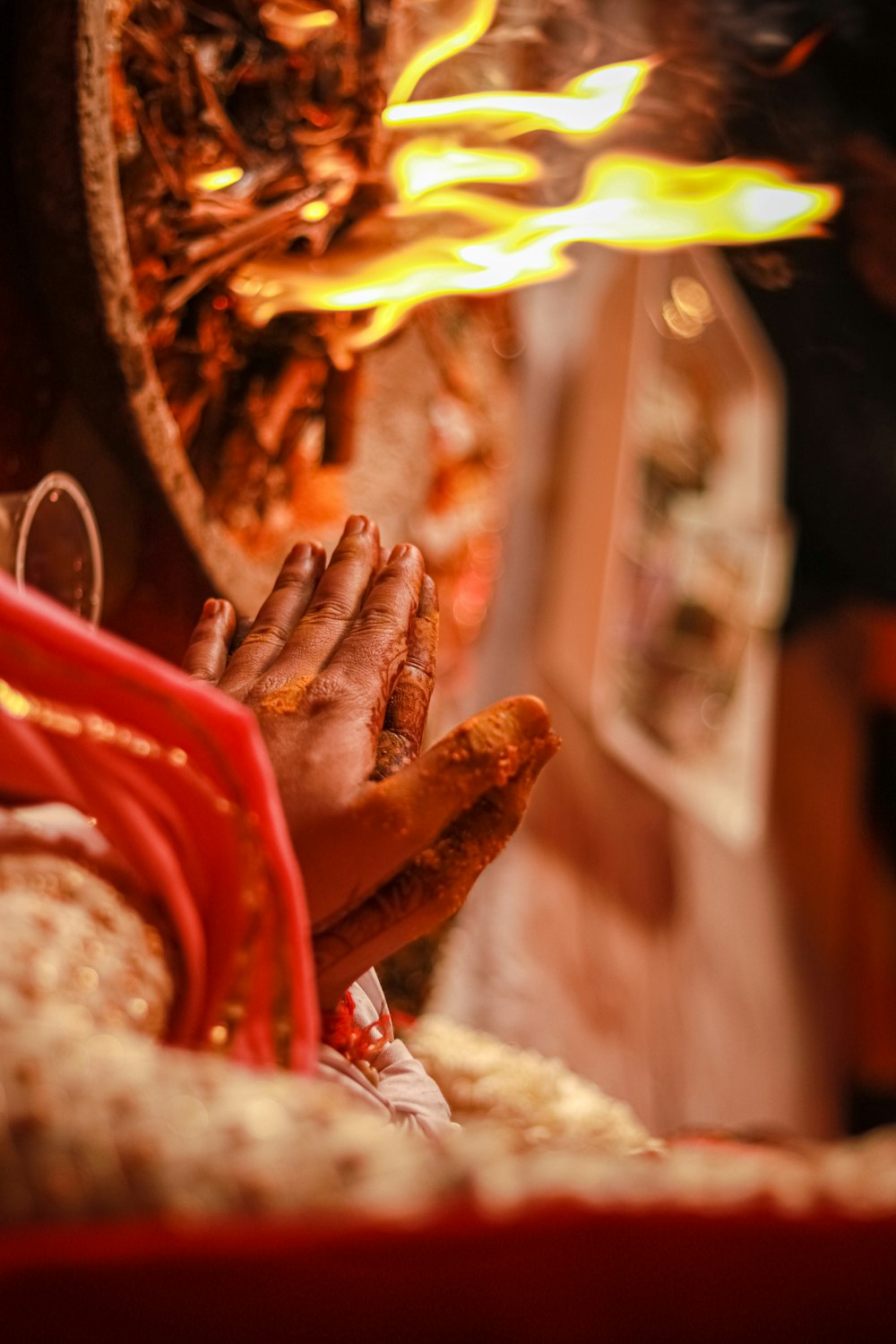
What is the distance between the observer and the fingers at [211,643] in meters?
0.71

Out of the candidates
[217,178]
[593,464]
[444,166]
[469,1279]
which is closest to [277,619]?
[469,1279]

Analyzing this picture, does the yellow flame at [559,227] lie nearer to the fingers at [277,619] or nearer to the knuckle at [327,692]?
the fingers at [277,619]

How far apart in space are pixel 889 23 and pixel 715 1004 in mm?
2164

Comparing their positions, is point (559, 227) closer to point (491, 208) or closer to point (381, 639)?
point (491, 208)

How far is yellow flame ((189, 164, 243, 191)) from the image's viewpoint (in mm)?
1059

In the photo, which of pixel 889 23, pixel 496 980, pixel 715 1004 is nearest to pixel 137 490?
pixel 496 980

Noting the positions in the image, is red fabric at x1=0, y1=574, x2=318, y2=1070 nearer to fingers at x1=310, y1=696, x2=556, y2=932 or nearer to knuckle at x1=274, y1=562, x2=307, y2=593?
fingers at x1=310, y1=696, x2=556, y2=932

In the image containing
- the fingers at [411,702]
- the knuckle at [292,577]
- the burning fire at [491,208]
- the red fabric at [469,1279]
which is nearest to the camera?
the red fabric at [469,1279]

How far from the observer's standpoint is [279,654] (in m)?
0.70

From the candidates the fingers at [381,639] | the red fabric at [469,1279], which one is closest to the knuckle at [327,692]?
the fingers at [381,639]

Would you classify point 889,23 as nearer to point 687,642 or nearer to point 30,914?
point 687,642

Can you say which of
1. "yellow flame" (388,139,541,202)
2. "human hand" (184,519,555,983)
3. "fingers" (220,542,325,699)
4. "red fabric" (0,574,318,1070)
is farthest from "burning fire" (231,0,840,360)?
"red fabric" (0,574,318,1070)

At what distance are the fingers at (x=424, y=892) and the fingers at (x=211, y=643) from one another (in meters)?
0.18

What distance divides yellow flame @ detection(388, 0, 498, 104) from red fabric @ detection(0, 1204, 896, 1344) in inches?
47.8
